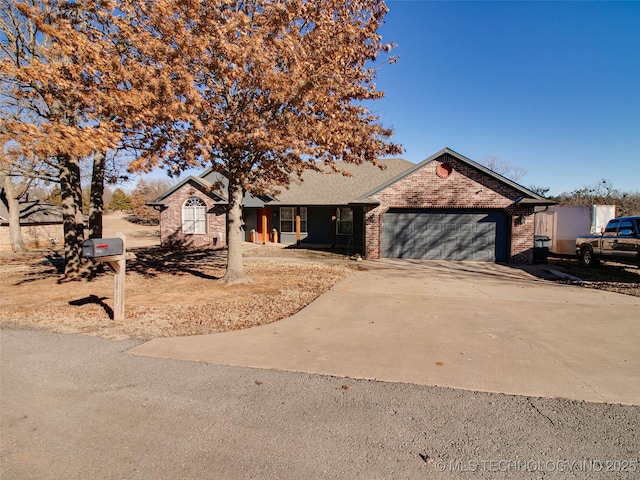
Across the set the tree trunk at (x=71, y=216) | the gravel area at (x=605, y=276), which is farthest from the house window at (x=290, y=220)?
the gravel area at (x=605, y=276)

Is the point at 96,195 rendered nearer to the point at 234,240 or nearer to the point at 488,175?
the point at 234,240

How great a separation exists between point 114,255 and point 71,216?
6.86 meters

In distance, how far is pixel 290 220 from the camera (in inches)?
889

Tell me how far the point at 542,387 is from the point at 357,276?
25.4 feet

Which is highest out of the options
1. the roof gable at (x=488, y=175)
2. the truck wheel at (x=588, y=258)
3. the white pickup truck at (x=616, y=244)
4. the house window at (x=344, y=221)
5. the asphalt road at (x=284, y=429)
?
the roof gable at (x=488, y=175)

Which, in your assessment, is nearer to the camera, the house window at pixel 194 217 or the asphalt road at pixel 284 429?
the asphalt road at pixel 284 429

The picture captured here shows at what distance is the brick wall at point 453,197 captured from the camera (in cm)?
1482

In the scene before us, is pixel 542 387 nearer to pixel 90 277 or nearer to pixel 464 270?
pixel 464 270

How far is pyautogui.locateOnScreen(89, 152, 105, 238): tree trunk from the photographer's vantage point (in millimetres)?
11500

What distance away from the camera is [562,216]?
18078 millimetres

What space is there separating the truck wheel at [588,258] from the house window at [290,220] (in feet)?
47.3

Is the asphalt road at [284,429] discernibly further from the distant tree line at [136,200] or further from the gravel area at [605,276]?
the distant tree line at [136,200]

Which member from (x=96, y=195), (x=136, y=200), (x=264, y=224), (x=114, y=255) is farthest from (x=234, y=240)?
(x=136, y=200)

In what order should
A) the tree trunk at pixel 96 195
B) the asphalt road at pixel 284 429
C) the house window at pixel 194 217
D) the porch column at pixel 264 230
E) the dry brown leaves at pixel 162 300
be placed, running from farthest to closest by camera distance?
1. the porch column at pixel 264 230
2. the house window at pixel 194 217
3. the tree trunk at pixel 96 195
4. the dry brown leaves at pixel 162 300
5. the asphalt road at pixel 284 429
